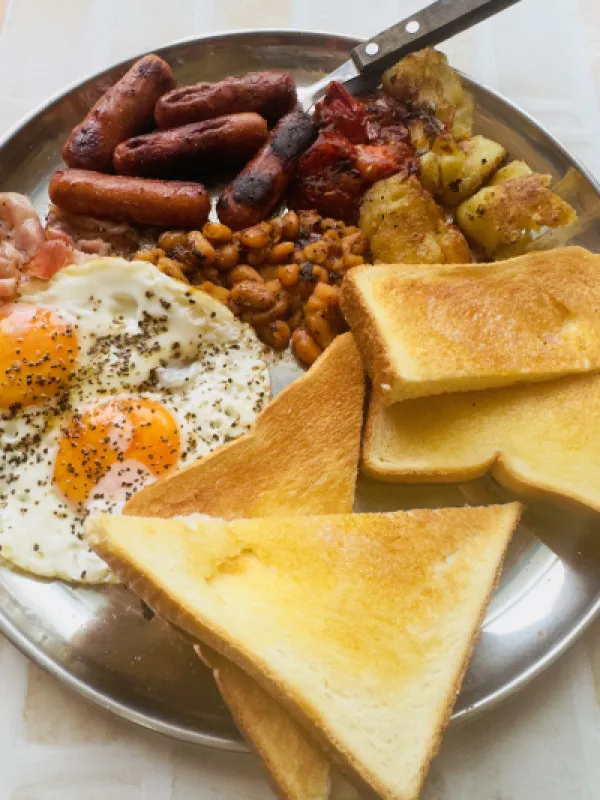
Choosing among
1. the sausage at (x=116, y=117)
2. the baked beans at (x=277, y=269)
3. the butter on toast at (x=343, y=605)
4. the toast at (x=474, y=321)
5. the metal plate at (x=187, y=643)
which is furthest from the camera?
the sausage at (x=116, y=117)

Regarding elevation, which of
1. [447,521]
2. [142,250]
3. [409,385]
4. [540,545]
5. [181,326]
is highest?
[142,250]

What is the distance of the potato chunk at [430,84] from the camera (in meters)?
2.35

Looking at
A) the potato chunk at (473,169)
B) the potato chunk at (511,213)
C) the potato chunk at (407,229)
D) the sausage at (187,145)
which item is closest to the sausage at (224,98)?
the sausage at (187,145)

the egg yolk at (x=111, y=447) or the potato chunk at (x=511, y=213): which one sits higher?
the potato chunk at (x=511, y=213)

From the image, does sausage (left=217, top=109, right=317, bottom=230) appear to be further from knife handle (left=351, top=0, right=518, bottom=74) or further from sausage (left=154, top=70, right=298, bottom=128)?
knife handle (left=351, top=0, right=518, bottom=74)

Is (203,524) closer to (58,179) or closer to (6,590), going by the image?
(6,590)

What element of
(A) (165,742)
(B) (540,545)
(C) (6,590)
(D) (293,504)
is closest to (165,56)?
(D) (293,504)

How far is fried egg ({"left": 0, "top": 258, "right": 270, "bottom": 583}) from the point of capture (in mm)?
1990

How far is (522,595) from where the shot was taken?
1.99 m

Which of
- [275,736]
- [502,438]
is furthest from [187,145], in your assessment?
[275,736]

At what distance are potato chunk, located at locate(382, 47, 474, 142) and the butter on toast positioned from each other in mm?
1394

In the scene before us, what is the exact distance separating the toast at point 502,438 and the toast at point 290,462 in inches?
3.4

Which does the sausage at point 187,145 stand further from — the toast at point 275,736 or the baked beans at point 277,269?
the toast at point 275,736

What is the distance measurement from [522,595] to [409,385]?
Answer: 2.30 ft
